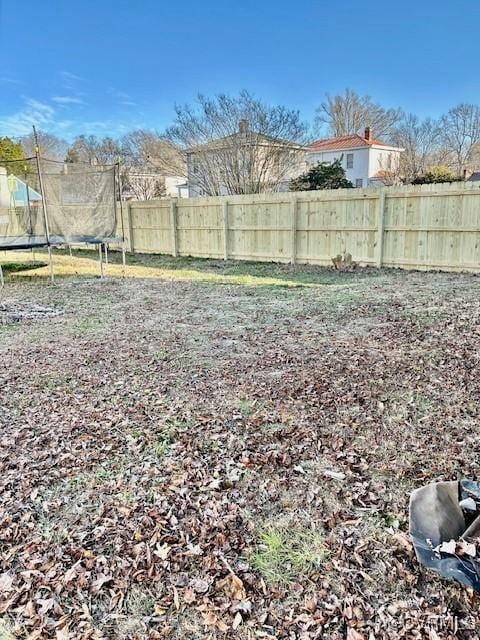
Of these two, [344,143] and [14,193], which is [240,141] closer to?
[14,193]

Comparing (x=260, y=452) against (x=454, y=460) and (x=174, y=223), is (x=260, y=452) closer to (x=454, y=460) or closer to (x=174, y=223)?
(x=454, y=460)

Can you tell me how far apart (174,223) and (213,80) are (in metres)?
6.55

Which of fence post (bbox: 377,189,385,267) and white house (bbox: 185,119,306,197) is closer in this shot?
fence post (bbox: 377,189,385,267)

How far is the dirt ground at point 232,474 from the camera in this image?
1.42m

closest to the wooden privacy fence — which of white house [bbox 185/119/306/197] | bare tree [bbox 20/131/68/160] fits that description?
white house [bbox 185/119/306/197]

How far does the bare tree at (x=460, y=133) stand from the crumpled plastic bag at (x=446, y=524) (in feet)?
86.7

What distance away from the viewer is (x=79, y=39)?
12305mm

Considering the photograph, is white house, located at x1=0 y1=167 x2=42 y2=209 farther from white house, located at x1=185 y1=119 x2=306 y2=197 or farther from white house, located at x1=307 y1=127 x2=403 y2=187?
white house, located at x1=307 y1=127 x2=403 y2=187

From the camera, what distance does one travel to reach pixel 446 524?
1686mm

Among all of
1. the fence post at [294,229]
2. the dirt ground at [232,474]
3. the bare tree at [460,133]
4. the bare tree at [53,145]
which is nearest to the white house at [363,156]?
the bare tree at [460,133]

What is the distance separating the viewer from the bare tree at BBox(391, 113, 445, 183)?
2393cm

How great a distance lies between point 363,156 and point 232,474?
83.5 feet

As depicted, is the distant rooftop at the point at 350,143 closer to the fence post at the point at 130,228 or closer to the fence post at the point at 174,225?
the fence post at the point at 130,228

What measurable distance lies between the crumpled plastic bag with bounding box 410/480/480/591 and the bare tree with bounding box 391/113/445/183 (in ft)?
77.6
